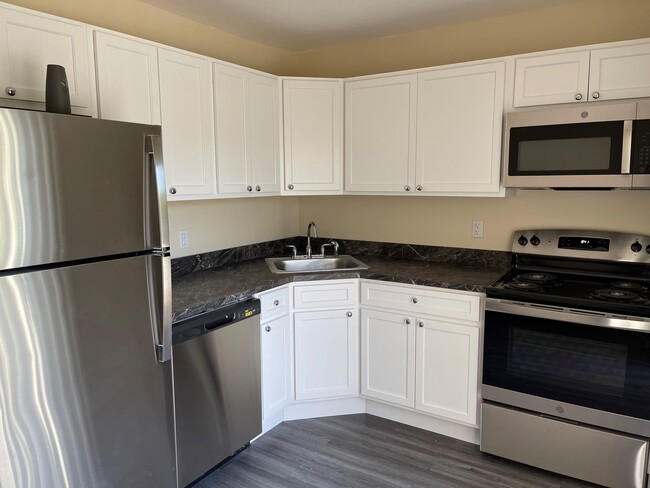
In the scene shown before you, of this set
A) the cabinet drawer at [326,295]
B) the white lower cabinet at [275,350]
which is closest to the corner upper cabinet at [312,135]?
the cabinet drawer at [326,295]

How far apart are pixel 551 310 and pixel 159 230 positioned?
187 cm

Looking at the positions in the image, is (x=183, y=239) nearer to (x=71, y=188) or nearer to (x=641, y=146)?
(x=71, y=188)

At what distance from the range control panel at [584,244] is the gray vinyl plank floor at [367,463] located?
4.00 ft

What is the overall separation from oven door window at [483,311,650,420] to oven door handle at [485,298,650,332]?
0.02 m

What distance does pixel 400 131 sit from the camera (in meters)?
3.00

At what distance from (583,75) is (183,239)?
2435 mm

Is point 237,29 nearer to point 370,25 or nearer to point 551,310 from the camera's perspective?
point 370,25

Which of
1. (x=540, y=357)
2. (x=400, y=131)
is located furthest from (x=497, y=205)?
(x=540, y=357)

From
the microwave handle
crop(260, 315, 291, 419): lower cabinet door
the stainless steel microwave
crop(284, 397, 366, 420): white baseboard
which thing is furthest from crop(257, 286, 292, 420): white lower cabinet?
the microwave handle

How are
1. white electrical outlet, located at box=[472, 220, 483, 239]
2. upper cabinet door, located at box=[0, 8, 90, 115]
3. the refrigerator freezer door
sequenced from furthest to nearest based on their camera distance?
1. white electrical outlet, located at box=[472, 220, 483, 239]
2. upper cabinet door, located at box=[0, 8, 90, 115]
3. the refrigerator freezer door

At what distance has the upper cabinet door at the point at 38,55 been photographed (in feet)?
5.86

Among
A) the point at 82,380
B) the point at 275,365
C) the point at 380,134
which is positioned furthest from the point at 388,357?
the point at 82,380

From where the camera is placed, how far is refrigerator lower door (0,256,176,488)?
1480 mm

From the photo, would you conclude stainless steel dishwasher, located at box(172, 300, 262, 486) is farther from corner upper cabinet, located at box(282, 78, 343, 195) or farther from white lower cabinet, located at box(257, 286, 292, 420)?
corner upper cabinet, located at box(282, 78, 343, 195)
